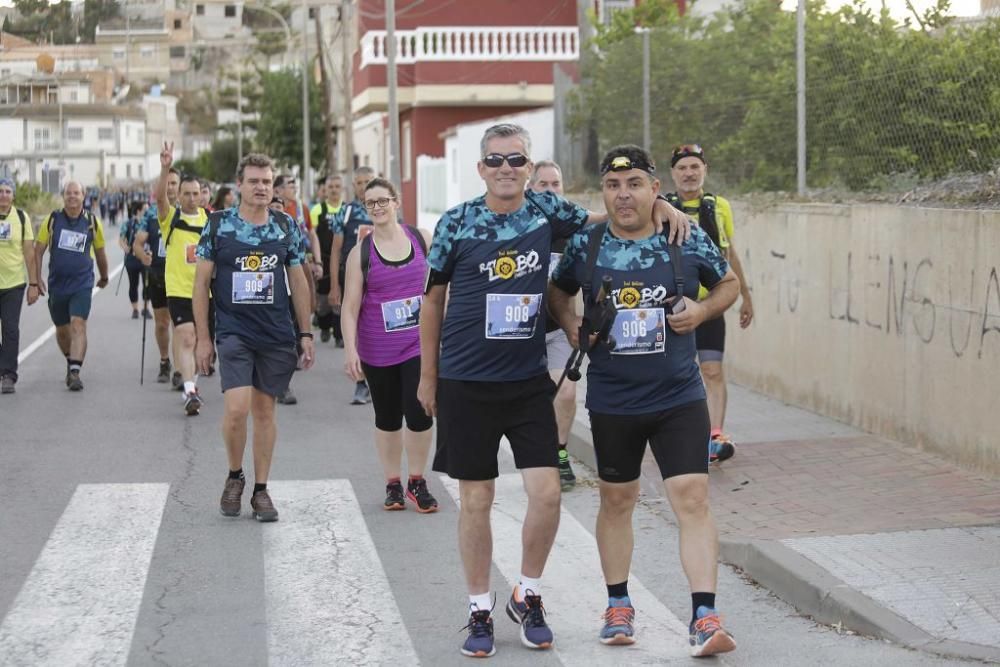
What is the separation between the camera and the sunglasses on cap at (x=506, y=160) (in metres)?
6.07

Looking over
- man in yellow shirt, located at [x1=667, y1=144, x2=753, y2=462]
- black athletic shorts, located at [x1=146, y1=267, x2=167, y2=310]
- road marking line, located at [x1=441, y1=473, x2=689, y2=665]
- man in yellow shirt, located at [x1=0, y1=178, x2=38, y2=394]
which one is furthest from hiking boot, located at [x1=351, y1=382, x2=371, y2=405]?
road marking line, located at [x1=441, y1=473, x2=689, y2=665]

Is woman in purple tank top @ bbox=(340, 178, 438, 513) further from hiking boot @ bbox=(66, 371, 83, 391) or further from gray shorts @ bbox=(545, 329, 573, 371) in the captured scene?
hiking boot @ bbox=(66, 371, 83, 391)

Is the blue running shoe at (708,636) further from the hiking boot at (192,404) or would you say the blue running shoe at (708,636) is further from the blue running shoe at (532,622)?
the hiking boot at (192,404)

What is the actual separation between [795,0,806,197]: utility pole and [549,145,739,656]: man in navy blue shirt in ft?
23.3

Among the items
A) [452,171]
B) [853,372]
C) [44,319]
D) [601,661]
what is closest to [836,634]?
[601,661]

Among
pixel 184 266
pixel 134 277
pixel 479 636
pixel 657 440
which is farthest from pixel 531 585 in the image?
pixel 134 277

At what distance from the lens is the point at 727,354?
48.4 feet

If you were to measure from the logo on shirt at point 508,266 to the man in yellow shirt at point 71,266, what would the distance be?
31.0ft

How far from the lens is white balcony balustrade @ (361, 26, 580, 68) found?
39.6m

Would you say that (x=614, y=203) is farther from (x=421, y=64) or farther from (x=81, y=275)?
(x=421, y=64)

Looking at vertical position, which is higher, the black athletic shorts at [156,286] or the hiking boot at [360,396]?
the black athletic shorts at [156,286]

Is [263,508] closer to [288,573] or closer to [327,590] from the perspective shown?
[288,573]

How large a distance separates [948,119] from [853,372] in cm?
187

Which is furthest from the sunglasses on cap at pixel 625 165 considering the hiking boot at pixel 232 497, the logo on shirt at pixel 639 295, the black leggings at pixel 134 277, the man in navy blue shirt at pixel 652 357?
the black leggings at pixel 134 277
